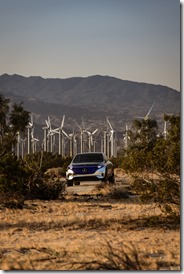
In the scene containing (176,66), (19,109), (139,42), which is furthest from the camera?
(19,109)

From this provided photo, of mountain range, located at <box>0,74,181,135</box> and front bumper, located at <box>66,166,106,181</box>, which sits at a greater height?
mountain range, located at <box>0,74,181,135</box>

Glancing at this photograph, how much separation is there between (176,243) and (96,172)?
47.1 feet

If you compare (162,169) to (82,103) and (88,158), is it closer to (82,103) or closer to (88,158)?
(88,158)

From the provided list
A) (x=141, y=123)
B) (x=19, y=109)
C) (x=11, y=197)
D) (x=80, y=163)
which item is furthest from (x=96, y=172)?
(x=141, y=123)

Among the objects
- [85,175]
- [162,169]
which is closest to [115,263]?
[162,169]

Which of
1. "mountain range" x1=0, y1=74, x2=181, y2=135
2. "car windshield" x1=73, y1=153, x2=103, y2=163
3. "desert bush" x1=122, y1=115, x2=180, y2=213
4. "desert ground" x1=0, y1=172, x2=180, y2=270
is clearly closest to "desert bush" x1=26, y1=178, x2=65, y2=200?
"desert ground" x1=0, y1=172, x2=180, y2=270

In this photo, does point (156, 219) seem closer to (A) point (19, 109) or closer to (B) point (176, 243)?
(B) point (176, 243)

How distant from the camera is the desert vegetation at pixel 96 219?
28.3 feet

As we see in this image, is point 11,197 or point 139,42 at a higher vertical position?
point 139,42

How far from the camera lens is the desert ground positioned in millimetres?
8336

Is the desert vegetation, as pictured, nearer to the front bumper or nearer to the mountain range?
the front bumper

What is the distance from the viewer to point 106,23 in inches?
377

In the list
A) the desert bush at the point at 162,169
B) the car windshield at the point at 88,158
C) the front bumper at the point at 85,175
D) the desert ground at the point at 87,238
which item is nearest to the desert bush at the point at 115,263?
the desert ground at the point at 87,238

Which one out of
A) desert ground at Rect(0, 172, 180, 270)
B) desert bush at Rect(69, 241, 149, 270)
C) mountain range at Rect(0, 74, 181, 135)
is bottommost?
desert ground at Rect(0, 172, 180, 270)
